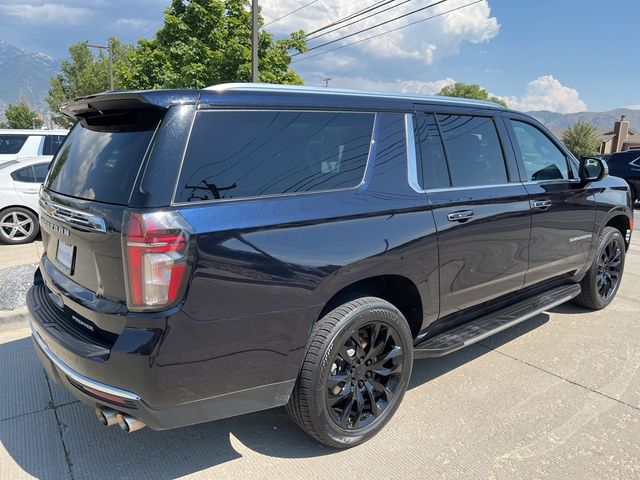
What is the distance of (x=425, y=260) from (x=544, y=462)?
127cm

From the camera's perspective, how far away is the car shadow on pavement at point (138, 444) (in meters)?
2.63

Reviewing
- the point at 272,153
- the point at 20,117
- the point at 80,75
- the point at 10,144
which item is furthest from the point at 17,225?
the point at 20,117

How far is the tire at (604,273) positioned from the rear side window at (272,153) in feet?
10.6

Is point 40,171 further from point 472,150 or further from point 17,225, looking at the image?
point 472,150

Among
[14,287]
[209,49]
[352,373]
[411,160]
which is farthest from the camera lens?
[209,49]

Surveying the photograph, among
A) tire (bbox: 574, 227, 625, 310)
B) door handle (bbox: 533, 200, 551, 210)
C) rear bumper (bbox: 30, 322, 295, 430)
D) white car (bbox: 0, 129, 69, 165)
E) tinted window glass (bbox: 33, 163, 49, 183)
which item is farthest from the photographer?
white car (bbox: 0, 129, 69, 165)

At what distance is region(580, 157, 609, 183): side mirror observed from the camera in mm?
4398

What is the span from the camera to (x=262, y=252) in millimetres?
2238

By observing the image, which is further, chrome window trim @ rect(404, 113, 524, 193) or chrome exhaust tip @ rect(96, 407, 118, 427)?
chrome window trim @ rect(404, 113, 524, 193)

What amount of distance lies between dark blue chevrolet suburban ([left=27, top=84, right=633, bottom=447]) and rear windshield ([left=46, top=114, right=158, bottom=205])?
1cm

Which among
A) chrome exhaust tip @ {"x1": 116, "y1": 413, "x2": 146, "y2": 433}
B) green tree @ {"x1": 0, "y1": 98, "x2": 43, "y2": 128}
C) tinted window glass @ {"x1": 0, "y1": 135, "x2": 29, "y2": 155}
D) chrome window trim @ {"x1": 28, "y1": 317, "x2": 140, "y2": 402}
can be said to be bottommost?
chrome exhaust tip @ {"x1": 116, "y1": 413, "x2": 146, "y2": 433}

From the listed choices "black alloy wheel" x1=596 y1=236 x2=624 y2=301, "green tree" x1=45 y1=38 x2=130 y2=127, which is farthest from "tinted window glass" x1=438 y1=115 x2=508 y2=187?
"green tree" x1=45 y1=38 x2=130 y2=127

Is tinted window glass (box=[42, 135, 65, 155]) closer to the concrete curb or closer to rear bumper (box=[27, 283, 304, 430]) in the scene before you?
the concrete curb

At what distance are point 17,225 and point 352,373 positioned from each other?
7520 millimetres
